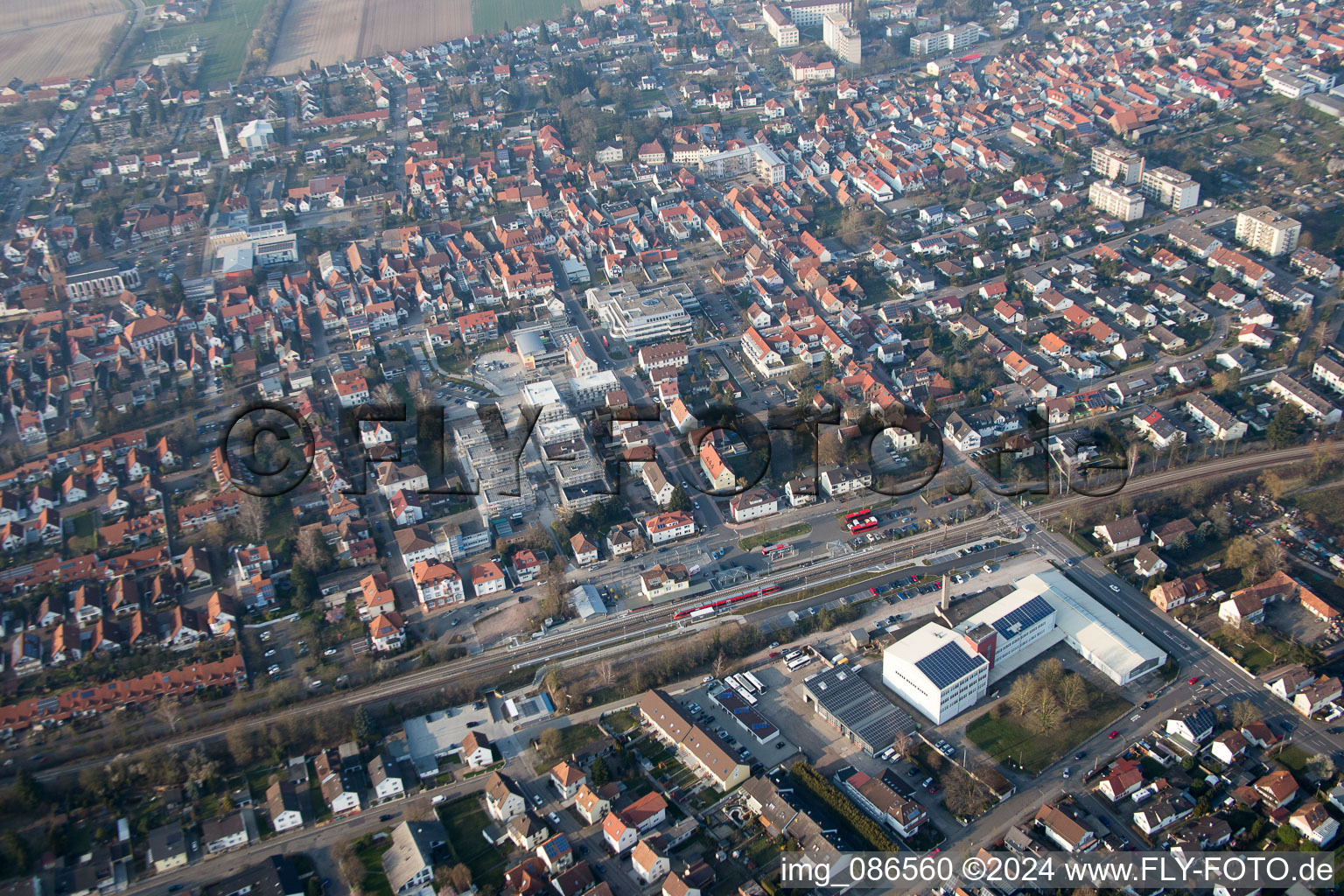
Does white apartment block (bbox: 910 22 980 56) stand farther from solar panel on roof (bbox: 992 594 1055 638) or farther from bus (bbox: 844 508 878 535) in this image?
solar panel on roof (bbox: 992 594 1055 638)

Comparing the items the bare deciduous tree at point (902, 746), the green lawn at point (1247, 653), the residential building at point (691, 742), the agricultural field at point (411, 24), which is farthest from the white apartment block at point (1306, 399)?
the agricultural field at point (411, 24)

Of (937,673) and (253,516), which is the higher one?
(937,673)

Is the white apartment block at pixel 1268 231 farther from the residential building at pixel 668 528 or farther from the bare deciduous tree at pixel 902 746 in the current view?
the bare deciduous tree at pixel 902 746

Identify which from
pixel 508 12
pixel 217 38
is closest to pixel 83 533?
pixel 217 38

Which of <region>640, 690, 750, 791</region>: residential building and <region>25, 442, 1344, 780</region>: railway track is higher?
<region>640, 690, 750, 791</region>: residential building

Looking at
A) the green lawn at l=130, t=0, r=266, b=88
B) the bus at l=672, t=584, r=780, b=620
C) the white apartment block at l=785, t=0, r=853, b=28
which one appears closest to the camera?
the bus at l=672, t=584, r=780, b=620

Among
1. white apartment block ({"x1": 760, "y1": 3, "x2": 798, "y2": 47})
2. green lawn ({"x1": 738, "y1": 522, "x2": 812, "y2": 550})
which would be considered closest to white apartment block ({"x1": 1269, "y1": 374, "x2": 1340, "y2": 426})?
green lawn ({"x1": 738, "y1": 522, "x2": 812, "y2": 550})

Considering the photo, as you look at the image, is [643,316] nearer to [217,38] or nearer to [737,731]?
[737,731]
